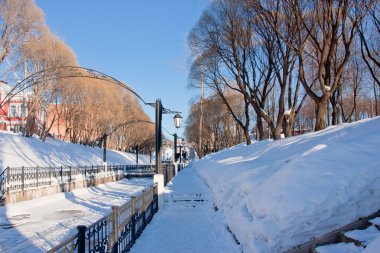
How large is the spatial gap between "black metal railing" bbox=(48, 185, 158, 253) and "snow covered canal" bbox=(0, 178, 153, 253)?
7.24 ft

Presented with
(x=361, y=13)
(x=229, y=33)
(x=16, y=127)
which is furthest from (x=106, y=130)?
(x=361, y=13)

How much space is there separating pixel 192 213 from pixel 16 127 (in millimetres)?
59475

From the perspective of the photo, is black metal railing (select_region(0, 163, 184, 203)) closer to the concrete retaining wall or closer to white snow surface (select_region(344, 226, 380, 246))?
the concrete retaining wall

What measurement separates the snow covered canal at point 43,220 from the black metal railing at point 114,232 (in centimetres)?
221

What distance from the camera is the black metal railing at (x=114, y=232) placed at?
4902mm

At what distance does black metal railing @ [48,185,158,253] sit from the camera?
193 inches

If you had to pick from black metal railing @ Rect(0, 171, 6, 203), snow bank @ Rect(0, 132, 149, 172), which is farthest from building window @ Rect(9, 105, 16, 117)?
black metal railing @ Rect(0, 171, 6, 203)

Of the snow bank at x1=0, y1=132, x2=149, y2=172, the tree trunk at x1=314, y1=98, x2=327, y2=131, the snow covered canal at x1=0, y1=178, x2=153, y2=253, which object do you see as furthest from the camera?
the snow bank at x1=0, y1=132, x2=149, y2=172

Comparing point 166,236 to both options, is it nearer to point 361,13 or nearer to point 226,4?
point 361,13

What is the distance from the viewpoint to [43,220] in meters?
13.9

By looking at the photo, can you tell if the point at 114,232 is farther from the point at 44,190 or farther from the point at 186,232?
the point at 44,190

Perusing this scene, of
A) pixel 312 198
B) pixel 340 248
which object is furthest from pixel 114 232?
pixel 340 248

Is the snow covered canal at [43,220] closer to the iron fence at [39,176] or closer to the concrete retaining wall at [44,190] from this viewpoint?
the concrete retaining wall at [44,190]

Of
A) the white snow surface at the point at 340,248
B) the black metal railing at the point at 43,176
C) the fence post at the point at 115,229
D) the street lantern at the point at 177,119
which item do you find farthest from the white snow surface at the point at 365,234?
the street lantern at the point at 177,119
